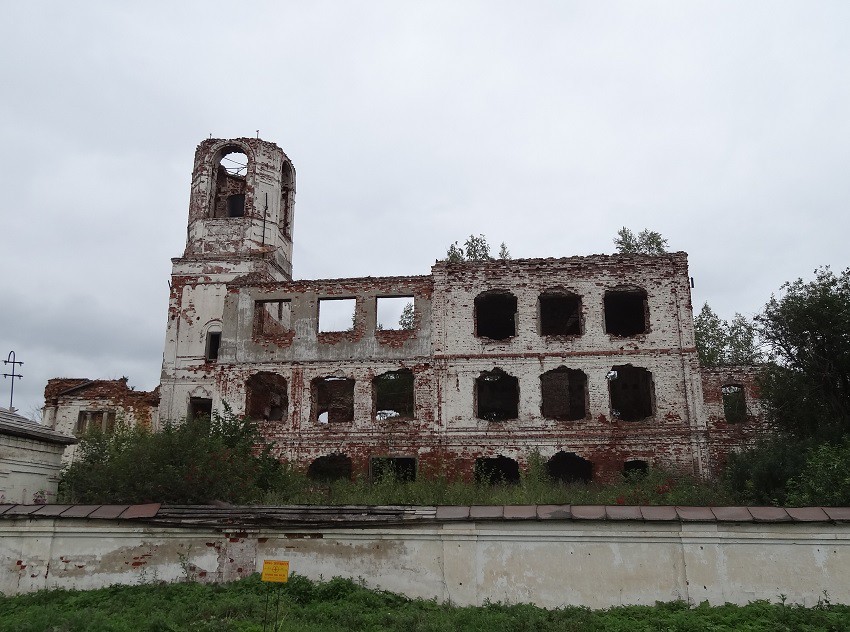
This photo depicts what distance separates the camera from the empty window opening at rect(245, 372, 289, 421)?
26.0m

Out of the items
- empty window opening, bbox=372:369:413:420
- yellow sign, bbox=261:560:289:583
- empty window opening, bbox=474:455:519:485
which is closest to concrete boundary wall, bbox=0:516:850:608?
yellow sign, bbox=261:560:289:583

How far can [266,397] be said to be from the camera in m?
27.5

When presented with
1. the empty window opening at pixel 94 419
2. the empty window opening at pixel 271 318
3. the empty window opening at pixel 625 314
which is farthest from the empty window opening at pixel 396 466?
the empty window opening at pixel 94 419

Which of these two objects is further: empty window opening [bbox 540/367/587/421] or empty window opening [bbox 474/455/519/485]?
empty window opening [bbox 540/367/587/421]

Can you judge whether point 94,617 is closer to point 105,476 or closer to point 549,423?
point 105,476

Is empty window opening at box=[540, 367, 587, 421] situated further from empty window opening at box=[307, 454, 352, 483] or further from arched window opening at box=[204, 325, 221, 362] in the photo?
arched window opening at box=[204, 325, 221, 362]

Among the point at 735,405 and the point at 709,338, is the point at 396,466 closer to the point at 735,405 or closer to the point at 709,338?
the point at 735,405

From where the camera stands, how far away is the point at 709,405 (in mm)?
25375

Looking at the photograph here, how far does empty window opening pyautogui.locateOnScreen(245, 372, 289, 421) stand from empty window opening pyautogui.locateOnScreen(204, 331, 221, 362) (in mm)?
2070

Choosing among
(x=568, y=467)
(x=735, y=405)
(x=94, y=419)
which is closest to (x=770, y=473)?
(x=735, y=405)

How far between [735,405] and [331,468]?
14.8 meters

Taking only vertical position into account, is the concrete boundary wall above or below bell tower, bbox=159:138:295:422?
below

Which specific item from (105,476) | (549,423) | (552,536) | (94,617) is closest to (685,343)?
(549,423)

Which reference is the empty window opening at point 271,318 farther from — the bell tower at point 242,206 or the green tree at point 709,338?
the green tree at point 709,338
